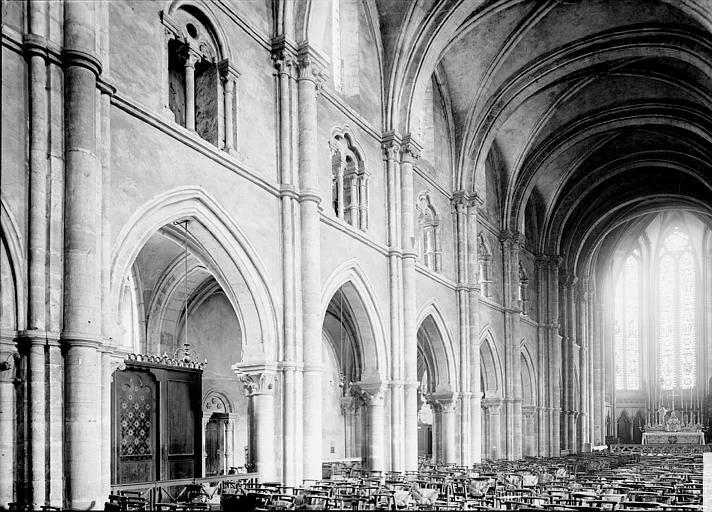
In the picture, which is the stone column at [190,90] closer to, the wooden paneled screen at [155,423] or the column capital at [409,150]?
the wooden paneled screen at [155,423]

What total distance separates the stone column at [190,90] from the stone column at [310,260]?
3.47 m

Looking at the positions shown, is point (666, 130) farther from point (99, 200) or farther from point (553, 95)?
point (99, 200)

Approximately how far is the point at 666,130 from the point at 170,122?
3044 cm

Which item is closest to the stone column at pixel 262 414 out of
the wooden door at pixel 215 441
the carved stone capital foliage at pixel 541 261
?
the wooden door at pixel 215 441

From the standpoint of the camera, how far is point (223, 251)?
1767 centimetres

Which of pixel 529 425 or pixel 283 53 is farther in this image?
pixel 529 425

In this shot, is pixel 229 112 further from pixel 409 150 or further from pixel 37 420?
pixel 409 150

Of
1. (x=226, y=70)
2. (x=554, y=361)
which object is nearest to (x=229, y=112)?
(x=226, y=70)

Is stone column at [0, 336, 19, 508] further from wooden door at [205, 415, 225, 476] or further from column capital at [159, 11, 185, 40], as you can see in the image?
wooden door at [205, 415, 225, 476]

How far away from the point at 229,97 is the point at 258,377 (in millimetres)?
6103

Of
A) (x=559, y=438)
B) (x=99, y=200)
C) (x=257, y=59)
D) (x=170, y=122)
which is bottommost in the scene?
(x=559, y=438)

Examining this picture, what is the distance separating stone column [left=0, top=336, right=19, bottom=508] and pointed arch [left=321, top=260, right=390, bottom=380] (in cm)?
1192

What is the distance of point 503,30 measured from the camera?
A: 29203mm

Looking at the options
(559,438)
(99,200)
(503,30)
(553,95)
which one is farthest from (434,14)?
(559,438)
